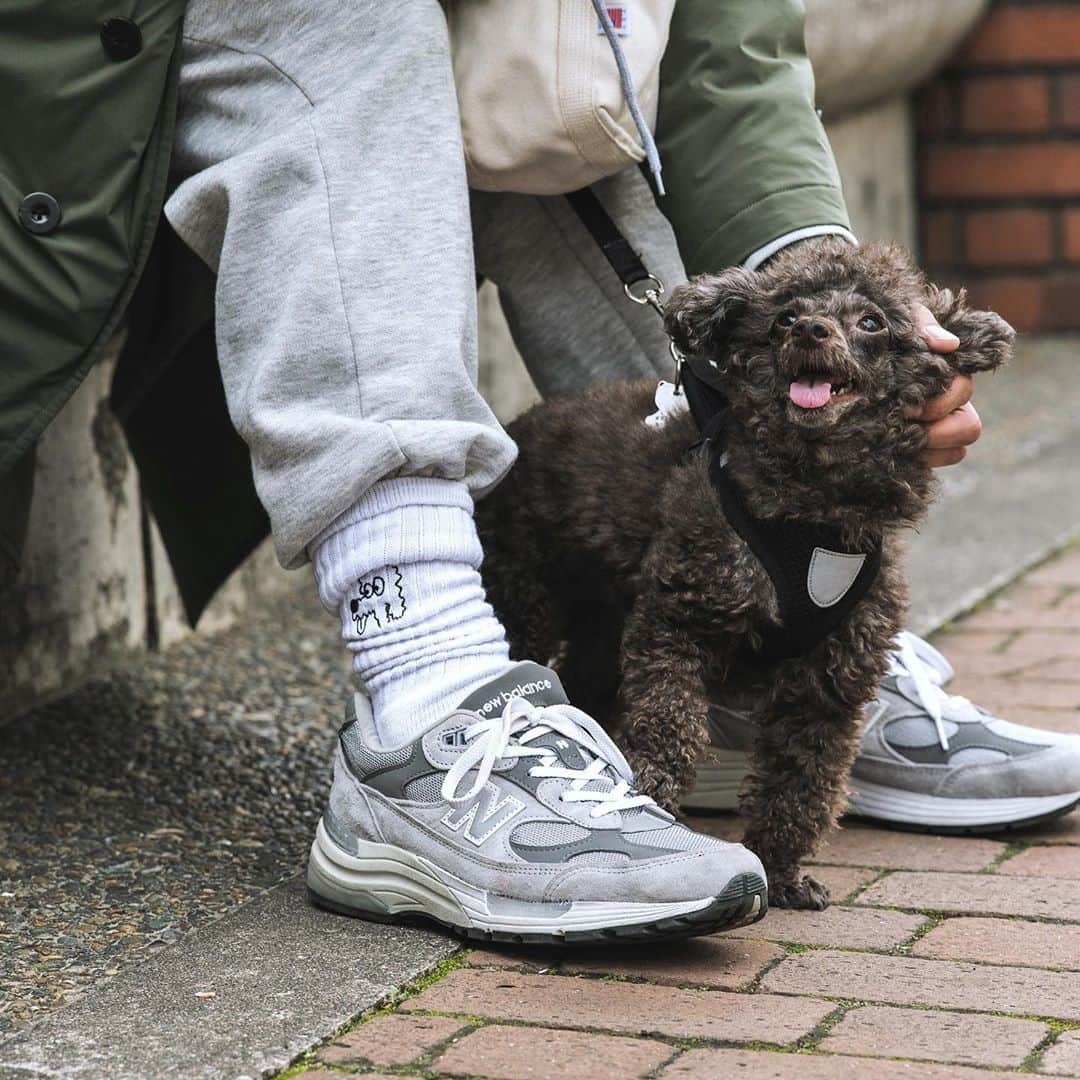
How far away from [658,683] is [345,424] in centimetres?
48

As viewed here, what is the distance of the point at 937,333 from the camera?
2.00 metres

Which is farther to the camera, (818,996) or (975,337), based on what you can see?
(975,337)

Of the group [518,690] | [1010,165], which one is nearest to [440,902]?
[518,690]

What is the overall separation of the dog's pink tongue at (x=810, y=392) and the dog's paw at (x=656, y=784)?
0.46m

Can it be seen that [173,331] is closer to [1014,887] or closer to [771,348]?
[771,348]

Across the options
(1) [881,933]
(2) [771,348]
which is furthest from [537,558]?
(1) [881,933]

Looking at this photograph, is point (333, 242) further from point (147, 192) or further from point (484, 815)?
point (484, 815)

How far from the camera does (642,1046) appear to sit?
1688 mm

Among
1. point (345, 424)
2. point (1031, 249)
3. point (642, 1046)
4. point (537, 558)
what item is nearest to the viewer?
point (642, 1046)

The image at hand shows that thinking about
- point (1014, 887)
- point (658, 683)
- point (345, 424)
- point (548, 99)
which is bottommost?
point (1014, 887)

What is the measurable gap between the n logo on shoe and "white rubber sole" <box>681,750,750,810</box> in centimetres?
55

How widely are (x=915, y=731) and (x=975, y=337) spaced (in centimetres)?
66

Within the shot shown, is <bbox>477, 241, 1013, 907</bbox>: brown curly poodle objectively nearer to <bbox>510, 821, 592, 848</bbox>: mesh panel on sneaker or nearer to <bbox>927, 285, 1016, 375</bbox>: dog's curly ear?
<bbox>927, 285, 1016, 375</bbox>: dog's curly ear

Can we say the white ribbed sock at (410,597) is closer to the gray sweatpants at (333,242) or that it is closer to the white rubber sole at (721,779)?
the gray sweatpants at (333,242)
